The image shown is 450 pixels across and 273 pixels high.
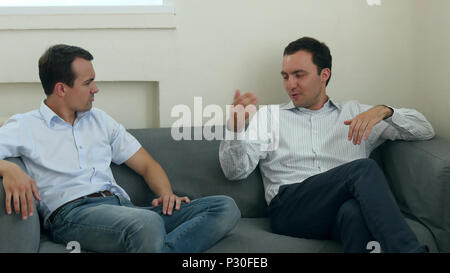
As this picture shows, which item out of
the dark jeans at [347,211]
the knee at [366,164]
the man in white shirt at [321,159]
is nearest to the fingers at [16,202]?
the man in white shirt at [321,159]

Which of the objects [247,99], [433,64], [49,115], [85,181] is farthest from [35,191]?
[433,64]

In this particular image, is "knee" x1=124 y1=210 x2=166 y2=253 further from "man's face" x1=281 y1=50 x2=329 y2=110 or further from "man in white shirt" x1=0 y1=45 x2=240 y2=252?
"man's face" x1=281 y1=50 x2=329 y2=110

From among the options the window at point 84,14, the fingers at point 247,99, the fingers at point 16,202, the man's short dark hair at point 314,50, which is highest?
the window at point 84,14

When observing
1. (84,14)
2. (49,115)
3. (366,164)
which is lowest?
(366,164)

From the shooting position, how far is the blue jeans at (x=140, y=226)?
1647mm

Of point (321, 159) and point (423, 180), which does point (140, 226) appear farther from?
point (423, 180)

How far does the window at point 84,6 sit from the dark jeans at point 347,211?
3.48ft

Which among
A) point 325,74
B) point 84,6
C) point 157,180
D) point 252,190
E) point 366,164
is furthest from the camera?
point 84,6

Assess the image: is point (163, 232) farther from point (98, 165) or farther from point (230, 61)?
point (230, 61)

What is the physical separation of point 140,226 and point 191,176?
1.88 ft

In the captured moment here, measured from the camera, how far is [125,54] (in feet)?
7.90

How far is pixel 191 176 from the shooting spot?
2184 millimetres

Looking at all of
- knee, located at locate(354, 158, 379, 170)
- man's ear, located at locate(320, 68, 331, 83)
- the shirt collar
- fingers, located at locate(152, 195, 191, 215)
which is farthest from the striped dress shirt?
the shirt collar

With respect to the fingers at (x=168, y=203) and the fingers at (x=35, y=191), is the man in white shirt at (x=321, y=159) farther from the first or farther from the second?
the fingers at (x=35, y=191)
